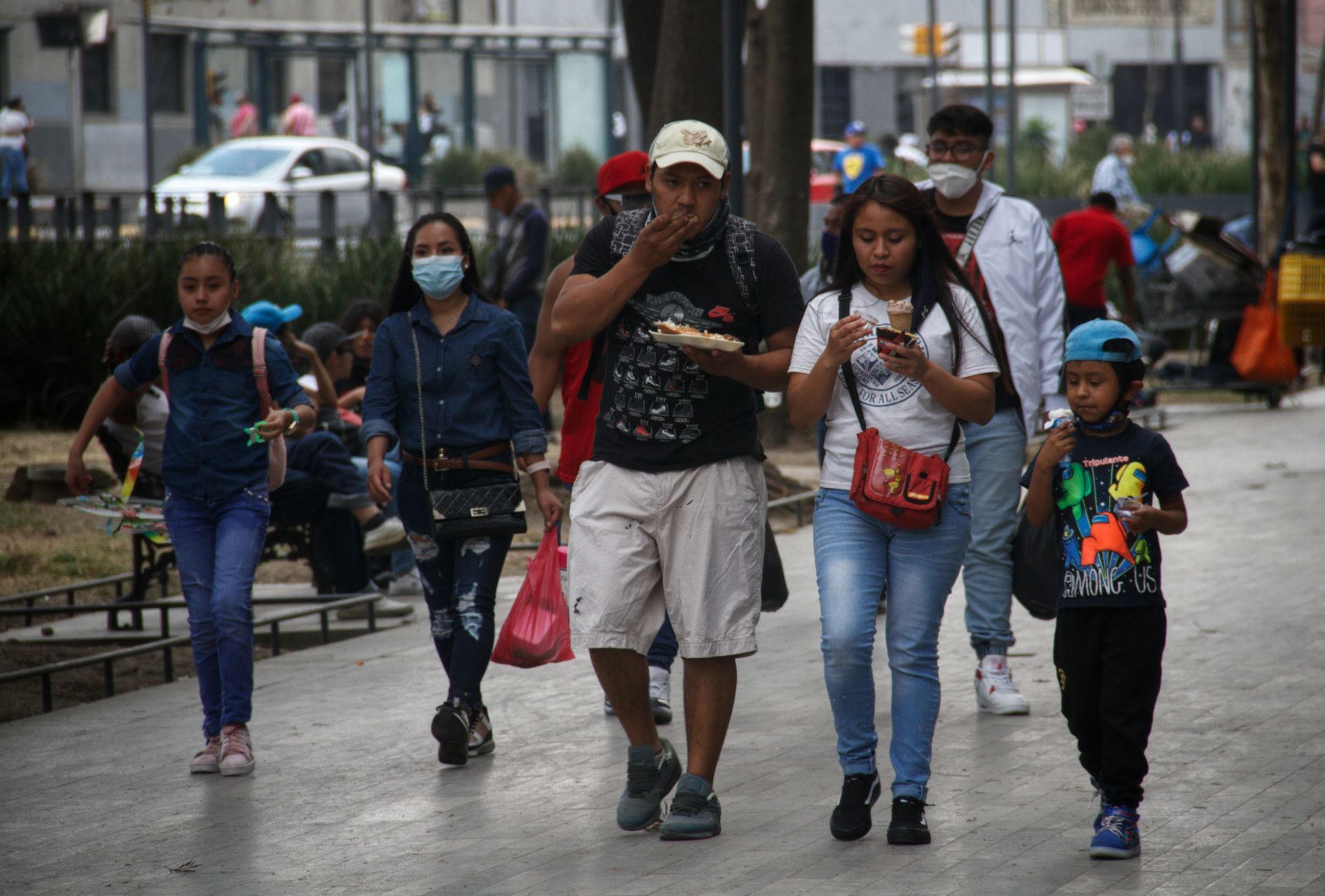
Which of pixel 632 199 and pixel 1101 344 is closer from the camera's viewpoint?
pixel 1101 344

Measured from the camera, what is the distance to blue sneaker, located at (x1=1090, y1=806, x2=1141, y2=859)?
15.0 ft

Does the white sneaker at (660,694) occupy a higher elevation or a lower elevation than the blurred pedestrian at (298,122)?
lower

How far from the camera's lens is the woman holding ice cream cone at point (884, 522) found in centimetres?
475

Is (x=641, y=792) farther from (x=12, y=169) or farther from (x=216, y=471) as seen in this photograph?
(x=12, y=169)

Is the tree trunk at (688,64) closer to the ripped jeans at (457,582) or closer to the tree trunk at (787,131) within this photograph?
the tree trunk at (787,131)

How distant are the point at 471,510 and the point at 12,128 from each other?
25328 mm

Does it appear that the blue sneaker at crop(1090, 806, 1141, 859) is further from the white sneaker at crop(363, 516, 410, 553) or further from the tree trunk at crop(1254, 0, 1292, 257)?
the tree trunk at crop(1254, 0, 1292, 257)

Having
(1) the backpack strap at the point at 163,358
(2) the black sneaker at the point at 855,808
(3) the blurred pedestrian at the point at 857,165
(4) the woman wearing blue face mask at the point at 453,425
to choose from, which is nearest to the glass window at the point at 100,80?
(3) the blurred pedestrian at the point at 857,165

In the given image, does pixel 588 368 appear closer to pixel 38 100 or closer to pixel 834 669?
pixel 834 669

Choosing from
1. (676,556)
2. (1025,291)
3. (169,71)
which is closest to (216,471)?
(676,556)

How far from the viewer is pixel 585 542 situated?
4934 mm

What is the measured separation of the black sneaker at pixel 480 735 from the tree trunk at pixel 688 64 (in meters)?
6.32

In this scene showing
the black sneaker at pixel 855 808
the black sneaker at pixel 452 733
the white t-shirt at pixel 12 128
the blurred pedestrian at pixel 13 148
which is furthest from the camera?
the white t-shirt at pixel 12 128

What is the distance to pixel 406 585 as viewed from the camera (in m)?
9.27
